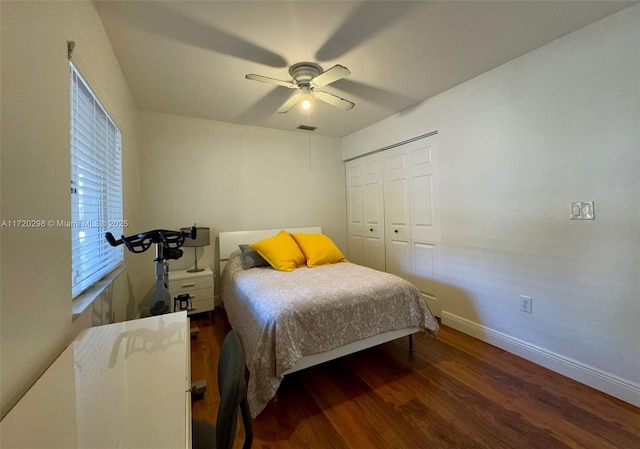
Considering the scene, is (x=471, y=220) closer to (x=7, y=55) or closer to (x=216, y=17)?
(x=216, y=17)

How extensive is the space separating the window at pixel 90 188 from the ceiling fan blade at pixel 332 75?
4.69 feet

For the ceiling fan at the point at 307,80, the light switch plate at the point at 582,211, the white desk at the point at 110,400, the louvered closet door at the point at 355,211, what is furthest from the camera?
the louvered closet door at the point at 355,211

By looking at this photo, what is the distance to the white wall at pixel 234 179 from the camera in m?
3.15

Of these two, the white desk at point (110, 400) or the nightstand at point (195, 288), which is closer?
the white desk at point (110, 400)

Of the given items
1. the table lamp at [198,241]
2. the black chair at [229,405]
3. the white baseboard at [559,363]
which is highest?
the table lamp at [198,241]

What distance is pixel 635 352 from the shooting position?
1.64 m

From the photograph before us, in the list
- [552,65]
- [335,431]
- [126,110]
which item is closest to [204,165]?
[126,110]

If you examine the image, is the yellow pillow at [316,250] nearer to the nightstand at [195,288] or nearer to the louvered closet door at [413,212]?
the louvered closet door at [413,212]

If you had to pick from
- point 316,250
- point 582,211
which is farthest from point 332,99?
point 582,211

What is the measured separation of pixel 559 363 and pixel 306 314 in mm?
1923

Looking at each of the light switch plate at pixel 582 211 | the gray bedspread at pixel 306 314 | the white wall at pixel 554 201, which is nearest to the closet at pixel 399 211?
the white wall at pixel 554 201

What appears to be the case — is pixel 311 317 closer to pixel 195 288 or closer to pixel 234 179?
pixel 195 288

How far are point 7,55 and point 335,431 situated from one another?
6.75 feet

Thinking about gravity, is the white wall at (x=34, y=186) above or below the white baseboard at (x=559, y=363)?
above
